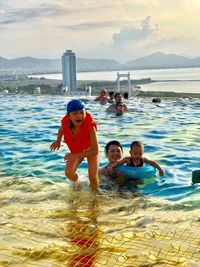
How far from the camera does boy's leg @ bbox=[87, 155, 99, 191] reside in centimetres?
702

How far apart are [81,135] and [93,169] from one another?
0.61 metres

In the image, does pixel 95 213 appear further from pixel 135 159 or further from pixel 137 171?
pixel 135 159

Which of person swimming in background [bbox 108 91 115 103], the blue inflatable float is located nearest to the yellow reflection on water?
the blue inflatable float

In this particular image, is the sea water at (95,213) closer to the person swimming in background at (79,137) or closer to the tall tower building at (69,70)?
the person swimming in background at (79,137)

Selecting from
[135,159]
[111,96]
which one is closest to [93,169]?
[135,159]

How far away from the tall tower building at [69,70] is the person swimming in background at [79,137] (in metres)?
57.6

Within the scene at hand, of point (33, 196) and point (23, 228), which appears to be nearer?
point (23, 228)

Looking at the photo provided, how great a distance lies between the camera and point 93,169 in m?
7.11

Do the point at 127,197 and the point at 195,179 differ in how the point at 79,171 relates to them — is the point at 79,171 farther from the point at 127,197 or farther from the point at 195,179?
the point at 195,179

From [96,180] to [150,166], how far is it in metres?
Result: 1.32

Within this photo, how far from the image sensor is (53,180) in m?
8.63

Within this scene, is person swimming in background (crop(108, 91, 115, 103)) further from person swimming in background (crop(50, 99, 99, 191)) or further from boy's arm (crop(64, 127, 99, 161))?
boy's arm (crop(64, 127, 99, 161))

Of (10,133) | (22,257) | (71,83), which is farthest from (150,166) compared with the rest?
(71,83)

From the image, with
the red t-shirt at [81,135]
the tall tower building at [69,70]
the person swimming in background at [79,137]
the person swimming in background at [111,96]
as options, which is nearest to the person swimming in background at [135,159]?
the person swimming in background at [79,137]
